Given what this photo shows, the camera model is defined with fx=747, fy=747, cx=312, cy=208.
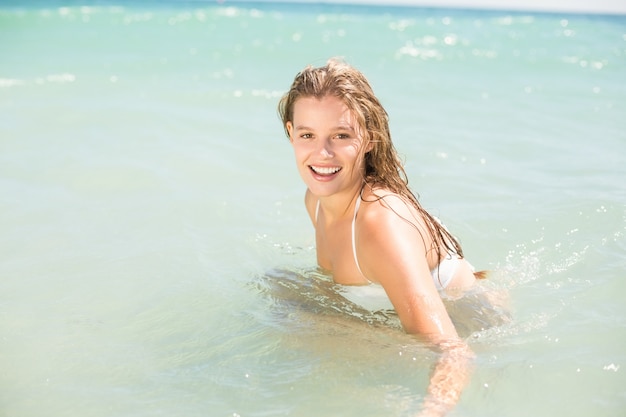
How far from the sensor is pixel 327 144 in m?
2.86

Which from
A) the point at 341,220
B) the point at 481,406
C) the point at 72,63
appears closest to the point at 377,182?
the point at 341,220

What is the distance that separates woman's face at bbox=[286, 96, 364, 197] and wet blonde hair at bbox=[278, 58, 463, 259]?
0.03 m

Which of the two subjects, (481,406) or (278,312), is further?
(278,312)

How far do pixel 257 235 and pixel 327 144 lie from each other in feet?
5.46

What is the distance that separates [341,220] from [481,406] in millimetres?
902

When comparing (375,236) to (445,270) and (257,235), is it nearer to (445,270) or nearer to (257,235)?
(445,270)

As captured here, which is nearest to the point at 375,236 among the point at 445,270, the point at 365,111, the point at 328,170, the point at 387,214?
the point at 387,214

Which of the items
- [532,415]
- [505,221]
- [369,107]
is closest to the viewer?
[532,415]

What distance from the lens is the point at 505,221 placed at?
4574 millimetres

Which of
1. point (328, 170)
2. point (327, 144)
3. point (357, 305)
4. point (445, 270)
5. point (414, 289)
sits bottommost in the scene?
point (357, 305)

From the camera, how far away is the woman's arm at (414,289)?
256cm

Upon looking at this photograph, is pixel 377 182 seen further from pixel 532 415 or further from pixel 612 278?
pixel 612 278

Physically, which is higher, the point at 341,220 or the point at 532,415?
the point at 341,220

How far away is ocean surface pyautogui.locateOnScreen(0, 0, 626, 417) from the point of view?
278cm
